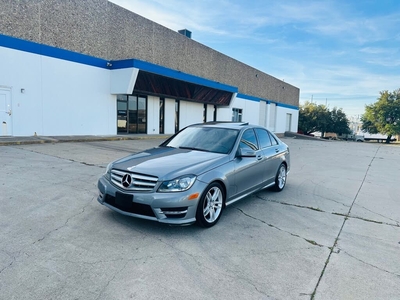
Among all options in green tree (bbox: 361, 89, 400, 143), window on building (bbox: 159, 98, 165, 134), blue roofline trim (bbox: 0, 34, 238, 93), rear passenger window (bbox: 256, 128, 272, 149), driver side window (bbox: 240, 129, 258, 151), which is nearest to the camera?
driver side window (bbox: 240, 129, 258, 151)

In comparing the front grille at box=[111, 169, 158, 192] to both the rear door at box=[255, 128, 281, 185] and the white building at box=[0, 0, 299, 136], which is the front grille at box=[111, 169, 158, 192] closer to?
the rear door at box=[255, 128, 281, 185]

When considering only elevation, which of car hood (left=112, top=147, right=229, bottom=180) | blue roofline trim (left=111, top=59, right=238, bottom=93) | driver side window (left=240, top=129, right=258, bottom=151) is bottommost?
car hood (left=112, top=147, right=229, bottom=180)

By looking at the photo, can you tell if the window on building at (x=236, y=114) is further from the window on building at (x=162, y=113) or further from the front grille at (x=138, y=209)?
the front grille at (x=138, y=209)

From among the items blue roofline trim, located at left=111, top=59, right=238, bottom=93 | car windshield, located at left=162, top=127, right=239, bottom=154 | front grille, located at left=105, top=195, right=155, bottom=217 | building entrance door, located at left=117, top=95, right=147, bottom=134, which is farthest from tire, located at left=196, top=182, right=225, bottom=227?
building entrance door, located at left=117, top=95, right=147, bottom=134

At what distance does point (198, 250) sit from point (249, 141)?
104 inches

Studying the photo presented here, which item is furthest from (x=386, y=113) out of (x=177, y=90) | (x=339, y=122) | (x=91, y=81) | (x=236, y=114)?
(x=91, y=81)

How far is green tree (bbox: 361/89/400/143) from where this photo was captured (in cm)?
5594

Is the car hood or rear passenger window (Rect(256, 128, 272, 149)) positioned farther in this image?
rear passenger window (Rect(256, 128, 272, 149))

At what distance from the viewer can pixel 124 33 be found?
1839cm

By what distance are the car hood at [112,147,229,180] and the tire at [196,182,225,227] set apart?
1.07ft

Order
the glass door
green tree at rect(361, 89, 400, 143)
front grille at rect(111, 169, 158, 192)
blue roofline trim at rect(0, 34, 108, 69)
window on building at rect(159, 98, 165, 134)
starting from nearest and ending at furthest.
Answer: front grille at rect(111, 169, 158, 192)
blue roofline trim at rect(0, 34, 108, 69)
the glass door
window on building at rect(159, 98, 165, 134)
green tree at rect(361, 89, 400, 143)

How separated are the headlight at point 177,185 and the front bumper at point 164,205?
0.05 meters

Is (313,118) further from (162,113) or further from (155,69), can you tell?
(155,69)

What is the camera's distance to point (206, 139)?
5.27 meters
